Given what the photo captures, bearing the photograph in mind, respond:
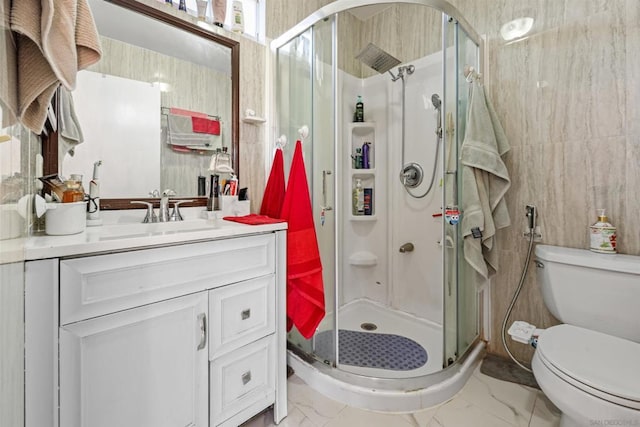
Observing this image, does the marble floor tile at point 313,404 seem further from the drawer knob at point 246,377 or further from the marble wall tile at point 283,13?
the marble wall tile at point 283,13

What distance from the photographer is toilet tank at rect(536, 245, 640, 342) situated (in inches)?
45.2

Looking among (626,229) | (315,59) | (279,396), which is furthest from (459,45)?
(279,396)

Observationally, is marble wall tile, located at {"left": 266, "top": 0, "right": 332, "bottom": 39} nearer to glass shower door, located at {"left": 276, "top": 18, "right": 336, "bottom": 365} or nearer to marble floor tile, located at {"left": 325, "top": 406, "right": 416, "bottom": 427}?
glass shower door, located at {"left": 276, "top": 18, "right": 336, "bottom": 365}

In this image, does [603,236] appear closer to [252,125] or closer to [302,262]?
[302,262]

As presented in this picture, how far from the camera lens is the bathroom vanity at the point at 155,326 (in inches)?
27.7

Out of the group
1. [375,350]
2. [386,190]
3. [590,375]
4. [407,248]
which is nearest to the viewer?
[590,375]

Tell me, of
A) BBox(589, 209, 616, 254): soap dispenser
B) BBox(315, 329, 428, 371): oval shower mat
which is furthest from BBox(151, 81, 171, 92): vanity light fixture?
BBox(589, 209, 616, 254): soap dispenser

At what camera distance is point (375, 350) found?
1.71m

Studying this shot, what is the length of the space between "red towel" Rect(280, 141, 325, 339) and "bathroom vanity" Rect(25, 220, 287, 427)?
141 mm

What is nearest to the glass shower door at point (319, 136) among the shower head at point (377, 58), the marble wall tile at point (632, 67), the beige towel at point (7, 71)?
the shower head at point (377, 58)

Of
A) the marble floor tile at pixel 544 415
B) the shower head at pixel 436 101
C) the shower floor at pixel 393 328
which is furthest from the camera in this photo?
the shower head at pixel 436 101

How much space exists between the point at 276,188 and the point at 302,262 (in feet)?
1.44

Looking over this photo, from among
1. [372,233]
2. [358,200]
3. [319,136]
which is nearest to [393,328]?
[372,233]

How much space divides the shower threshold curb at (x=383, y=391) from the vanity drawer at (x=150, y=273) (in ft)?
2.27
